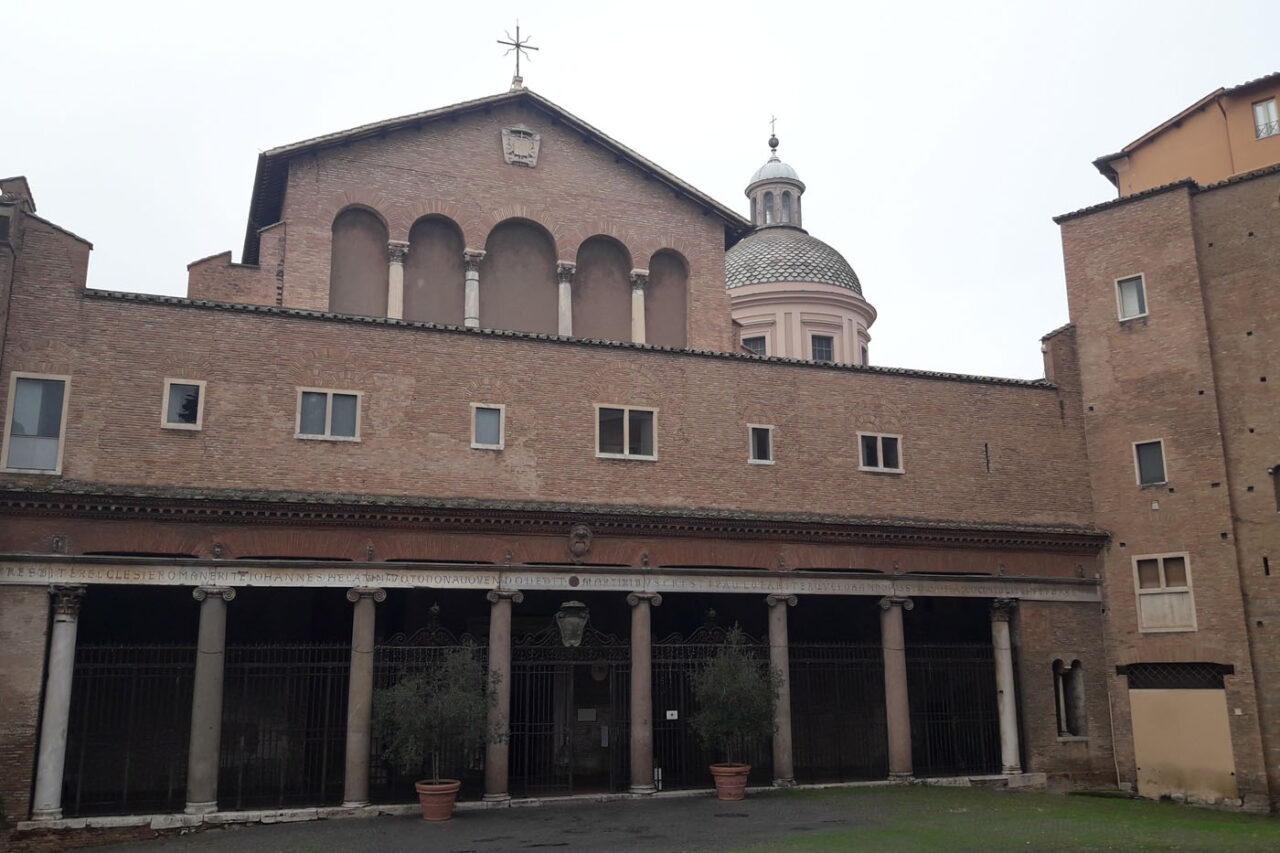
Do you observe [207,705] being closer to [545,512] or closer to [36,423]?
[36,423]

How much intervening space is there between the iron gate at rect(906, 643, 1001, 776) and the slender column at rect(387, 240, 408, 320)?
13.0 meters

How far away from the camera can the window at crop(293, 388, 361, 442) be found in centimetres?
2042

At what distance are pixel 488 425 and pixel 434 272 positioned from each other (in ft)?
21.9

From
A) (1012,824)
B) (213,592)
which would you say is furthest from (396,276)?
(1012,824)

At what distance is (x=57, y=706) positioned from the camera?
18.0m

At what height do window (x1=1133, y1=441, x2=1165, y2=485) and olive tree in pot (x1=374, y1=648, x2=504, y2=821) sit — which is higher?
window (x1=1133, y1=441, x2=1165, y2=485)

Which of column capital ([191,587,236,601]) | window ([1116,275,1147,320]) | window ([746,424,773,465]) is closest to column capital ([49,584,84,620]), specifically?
column capital ([191,587,236,601])

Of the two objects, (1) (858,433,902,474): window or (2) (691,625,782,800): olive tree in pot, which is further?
(1) (858,433,902,474): window

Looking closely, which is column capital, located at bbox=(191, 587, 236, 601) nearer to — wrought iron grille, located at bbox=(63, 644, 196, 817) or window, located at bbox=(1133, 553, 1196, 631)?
wrought iron grille, located at bbox=(63, 644, 196, 817)

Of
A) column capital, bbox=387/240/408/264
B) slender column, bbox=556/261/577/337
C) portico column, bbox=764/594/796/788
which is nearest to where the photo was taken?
portico column, bbox=764/594/796/788

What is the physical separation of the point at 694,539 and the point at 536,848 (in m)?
7.41

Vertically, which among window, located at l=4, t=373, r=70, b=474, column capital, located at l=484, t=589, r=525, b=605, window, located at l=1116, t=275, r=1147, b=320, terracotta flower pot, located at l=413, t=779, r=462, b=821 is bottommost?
terracotta flower pot, located at l=413, t=779, r=462, b=821

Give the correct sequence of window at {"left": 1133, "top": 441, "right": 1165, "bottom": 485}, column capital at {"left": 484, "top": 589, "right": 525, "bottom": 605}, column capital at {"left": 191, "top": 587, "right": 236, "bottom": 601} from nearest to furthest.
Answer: column capital at {"left": 191, "top": 587, "right": 236, "bottom": 601}
column capital at {"left": 484, "top": 589, "right": 525, "bottom": 605}
window at {"left": 1133, "top": 441, "right": 1165, "bottom": 485}

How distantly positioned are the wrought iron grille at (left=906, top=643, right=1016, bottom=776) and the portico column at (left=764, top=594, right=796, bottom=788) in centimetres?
335
